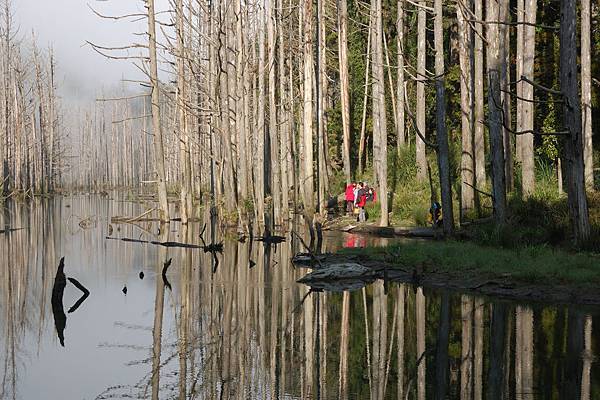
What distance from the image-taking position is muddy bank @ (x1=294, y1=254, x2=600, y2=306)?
11.6 metres

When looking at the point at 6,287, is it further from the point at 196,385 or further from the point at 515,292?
the point at 515,292

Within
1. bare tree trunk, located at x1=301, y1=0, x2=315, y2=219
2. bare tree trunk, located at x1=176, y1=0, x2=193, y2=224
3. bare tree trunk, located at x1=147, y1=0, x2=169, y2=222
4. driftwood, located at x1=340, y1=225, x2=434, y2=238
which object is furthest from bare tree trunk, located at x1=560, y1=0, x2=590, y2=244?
bare tree trunk, located at x1=147, y1=0, x2=169, y2=222

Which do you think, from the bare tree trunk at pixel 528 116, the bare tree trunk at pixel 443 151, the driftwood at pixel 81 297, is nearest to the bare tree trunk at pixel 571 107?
the bare tree trunk at pixel 443 151

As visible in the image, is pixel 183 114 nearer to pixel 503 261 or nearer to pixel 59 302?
Answer: pixel 503 261

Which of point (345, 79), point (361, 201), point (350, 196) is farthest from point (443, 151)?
point (345, 79)

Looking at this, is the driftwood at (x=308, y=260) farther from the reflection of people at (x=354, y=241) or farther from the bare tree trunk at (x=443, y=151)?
the bare tree trunk at (x=443, y=151)

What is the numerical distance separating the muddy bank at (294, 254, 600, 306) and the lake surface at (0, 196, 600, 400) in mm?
487

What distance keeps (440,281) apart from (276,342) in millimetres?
5488

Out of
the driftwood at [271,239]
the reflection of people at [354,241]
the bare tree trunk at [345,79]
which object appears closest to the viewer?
the reflection of people at [354,241]

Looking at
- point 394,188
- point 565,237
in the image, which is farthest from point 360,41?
point 565,237

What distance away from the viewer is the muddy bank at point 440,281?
1164 cm

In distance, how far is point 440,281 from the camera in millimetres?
13594

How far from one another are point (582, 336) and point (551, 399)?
272 cm

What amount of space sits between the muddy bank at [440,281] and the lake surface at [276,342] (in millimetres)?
487
